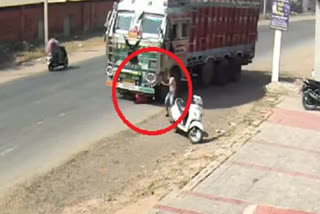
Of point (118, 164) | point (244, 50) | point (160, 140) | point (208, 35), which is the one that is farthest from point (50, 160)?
point (244, 50)

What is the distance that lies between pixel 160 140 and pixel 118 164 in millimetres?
2205

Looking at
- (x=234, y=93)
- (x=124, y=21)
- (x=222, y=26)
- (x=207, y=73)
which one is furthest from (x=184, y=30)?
(x=234, y=93)

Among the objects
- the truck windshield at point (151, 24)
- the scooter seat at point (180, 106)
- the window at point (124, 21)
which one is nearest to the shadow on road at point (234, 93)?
the truck windshield at point (151, 24)

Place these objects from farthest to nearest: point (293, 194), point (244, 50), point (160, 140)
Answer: point (244, 50), point (160, 140), point (293, 194)

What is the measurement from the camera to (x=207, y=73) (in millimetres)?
20578

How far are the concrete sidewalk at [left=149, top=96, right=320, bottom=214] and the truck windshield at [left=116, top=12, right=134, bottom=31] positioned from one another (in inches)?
205

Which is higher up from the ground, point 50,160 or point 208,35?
point 208,35

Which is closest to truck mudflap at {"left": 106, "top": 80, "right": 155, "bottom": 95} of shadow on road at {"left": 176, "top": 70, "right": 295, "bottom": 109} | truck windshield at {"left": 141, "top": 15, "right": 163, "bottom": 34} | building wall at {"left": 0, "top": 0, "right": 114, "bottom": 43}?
truck windshield at {"left": 141, "top": 15, "right": 163, "bottom": 34}

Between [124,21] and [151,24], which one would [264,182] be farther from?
[124,21]

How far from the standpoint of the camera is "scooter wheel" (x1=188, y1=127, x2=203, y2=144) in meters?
13.9

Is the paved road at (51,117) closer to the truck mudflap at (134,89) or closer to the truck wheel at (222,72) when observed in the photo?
the truck mudflap at (134,89)

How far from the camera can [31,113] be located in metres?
15.8

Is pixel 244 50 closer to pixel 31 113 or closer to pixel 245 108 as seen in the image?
pixel 245 108

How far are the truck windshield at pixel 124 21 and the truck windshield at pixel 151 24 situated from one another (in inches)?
19.7
